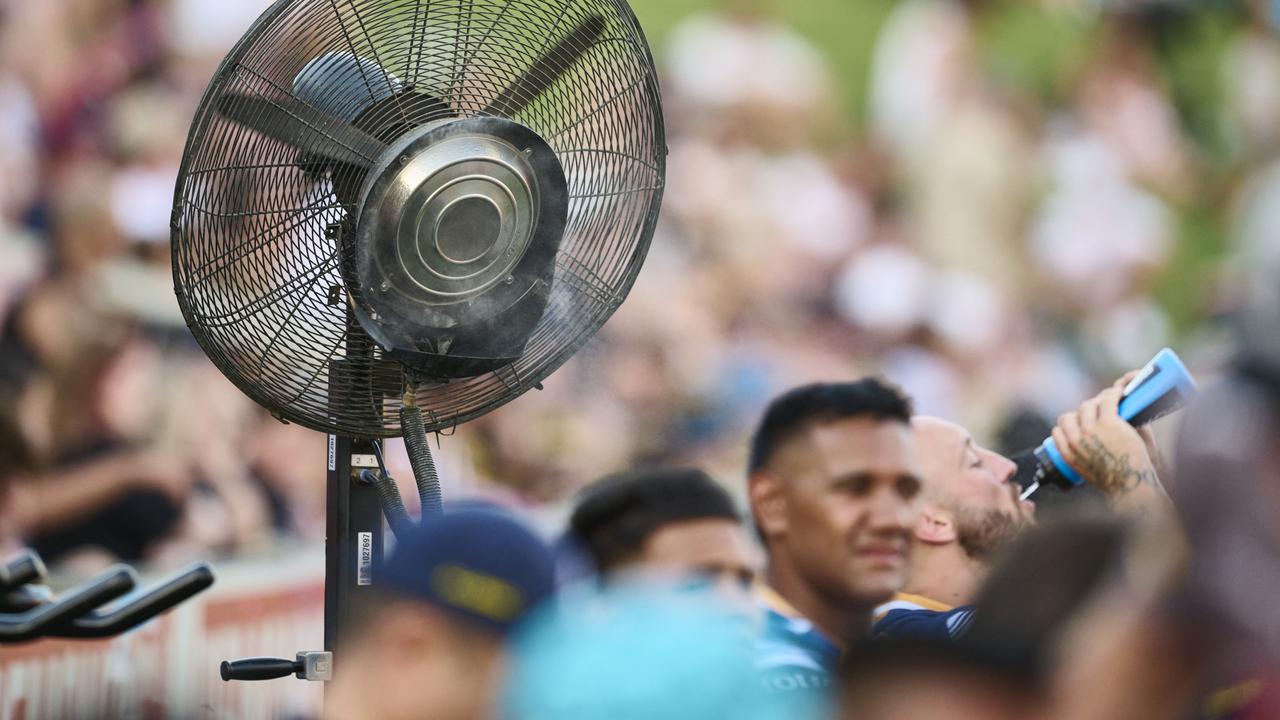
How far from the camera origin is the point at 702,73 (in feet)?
21.8

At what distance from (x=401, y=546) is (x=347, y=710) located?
0.21 meters

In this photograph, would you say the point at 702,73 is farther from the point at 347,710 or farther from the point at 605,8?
the point at 347,710

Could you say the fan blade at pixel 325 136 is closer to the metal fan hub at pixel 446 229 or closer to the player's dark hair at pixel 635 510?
the metal fan hub at pixel 446 229

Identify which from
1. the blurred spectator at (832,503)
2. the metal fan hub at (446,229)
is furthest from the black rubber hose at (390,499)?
the blurred spectator at (832,503)

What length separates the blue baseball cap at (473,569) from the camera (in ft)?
6.17

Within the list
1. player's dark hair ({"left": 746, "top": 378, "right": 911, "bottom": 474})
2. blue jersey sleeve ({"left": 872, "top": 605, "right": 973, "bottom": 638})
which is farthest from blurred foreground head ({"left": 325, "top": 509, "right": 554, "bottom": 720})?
player's dark hair ({"left": 746, "top": 378, "right": 911, "bottom": 474})

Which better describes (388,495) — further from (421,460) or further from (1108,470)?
(1108,470)

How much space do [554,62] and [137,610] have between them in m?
1.07

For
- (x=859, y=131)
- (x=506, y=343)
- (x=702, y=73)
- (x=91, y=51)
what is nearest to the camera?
(x=506, y=343)

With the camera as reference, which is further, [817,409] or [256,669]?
[817,409]

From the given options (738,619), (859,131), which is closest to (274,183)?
(738,619)

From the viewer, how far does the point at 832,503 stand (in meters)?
2.93

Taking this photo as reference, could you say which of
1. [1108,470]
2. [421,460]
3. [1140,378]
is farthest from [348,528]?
[1140,378]

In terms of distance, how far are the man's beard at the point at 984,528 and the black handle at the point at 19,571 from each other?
2077 millimetres
